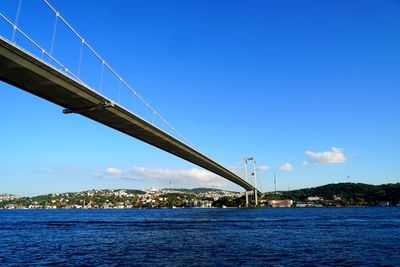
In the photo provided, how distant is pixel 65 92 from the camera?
28000 mm

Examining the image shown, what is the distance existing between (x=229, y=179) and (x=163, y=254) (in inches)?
2861

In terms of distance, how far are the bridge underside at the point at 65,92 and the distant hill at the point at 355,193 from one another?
121m

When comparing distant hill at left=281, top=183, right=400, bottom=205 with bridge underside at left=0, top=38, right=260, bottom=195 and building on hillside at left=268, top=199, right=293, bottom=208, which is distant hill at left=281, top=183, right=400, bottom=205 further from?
bridge underside at left=0, top=38, right=260, bottom=195

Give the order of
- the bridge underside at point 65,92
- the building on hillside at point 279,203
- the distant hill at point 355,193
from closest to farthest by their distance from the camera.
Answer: the bridge underside at point 65,92 → the distant hill at point 355,193 → the building on hillside at point 279,203

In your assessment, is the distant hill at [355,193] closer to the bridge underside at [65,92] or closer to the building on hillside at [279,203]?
the building on hillside at [279,203]

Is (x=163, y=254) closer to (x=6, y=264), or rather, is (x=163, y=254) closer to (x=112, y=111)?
(x=6, y=264)

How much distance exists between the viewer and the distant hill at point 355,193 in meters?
146

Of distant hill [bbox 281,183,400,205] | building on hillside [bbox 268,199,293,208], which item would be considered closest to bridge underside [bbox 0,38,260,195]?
building on hillside [bbox 268,199,293,208]

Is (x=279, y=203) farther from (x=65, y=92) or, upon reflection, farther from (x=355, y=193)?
(x=65, y=92)

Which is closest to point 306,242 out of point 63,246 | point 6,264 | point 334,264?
point 334,264

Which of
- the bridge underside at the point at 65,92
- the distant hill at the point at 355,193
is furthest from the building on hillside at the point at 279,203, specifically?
the bridge underside at the point at 65,92

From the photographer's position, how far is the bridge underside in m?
22.1

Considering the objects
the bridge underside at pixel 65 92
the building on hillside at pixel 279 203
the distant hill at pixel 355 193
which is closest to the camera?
the bridge underside at pixel 65 92

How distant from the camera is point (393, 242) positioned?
990 inches
